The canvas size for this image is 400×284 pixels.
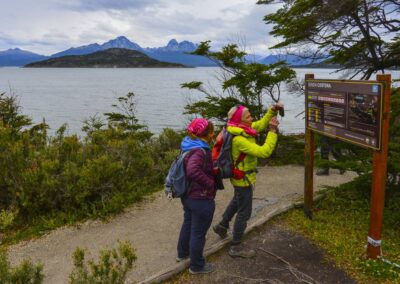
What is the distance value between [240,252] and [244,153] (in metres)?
1.28

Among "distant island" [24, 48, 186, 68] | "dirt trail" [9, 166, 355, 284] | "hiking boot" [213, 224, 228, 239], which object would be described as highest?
"distant island" [24, 48, 186, 68]

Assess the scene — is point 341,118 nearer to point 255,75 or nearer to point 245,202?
point 245,202

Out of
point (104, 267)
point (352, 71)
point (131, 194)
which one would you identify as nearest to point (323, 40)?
point (352, 71)

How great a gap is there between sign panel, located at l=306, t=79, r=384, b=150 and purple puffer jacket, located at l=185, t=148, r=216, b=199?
1737 mm

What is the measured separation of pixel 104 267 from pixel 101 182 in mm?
4006

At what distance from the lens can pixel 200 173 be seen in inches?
151

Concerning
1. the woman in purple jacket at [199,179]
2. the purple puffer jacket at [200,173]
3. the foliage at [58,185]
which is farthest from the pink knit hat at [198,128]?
the foliage at [58,185]

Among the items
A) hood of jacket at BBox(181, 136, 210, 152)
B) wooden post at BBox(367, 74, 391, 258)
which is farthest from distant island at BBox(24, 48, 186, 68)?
wooden post at BBox(367, 74, 391, 258)

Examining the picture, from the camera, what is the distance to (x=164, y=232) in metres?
5.80

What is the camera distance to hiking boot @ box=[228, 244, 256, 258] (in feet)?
15.0

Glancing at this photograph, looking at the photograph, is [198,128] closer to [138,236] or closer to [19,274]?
[19,274]

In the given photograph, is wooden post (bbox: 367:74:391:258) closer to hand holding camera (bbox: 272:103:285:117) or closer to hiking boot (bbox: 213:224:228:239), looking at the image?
hand holding camera (bbox: 272:103:285:117)

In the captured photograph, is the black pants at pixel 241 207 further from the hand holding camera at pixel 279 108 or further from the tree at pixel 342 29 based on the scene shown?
the tree at pixel 342 29

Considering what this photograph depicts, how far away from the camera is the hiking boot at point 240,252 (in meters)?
4.59
